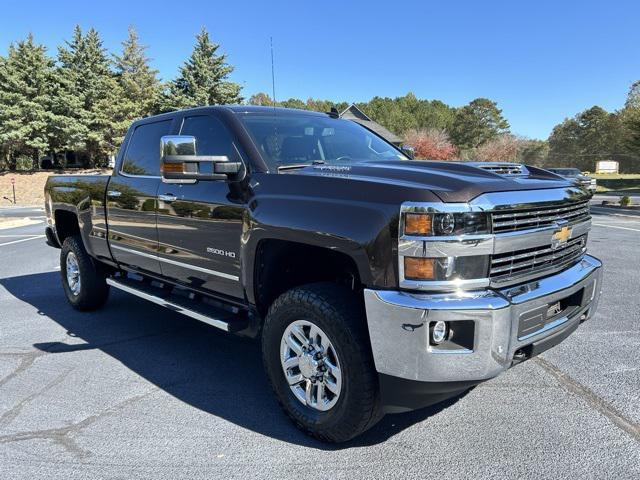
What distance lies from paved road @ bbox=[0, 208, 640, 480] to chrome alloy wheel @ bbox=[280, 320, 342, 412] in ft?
0.89

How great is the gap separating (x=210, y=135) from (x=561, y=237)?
2.53m

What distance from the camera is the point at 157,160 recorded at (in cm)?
442

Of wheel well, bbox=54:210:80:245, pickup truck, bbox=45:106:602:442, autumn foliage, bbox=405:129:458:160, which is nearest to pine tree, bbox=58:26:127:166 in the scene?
autumn foliage, bbox=405:129:458:160

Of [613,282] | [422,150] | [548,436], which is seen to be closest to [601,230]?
[613,282]

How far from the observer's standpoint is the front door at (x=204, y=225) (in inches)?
134

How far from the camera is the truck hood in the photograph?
253cm

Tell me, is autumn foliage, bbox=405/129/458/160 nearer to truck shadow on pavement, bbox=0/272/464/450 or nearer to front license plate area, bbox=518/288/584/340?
truck shadow on pavement, bbox=0/272/464/450

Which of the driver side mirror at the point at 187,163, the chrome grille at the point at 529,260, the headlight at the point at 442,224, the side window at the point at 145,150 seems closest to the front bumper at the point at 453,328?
the chrome grille at the point at 529,260

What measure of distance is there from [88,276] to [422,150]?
157ft

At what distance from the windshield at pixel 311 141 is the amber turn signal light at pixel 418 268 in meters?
1.25

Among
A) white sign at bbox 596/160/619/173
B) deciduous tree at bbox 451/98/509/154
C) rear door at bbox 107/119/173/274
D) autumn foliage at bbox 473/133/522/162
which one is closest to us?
rear door at bbox 107/119/173/274

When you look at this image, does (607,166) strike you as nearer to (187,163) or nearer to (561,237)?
(561,237)

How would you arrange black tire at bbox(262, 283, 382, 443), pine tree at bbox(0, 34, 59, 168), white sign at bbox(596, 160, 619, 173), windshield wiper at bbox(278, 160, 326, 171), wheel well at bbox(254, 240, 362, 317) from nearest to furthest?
black tire at bbox(262, 283, 382, 443)
wheel well at bbox(254, 240, 362, 317)
windshield wiper at bbox(278, 160, 326, 171)
pine tree at bbox(0, 34, 59, 168)
white sign at bbox(596, 160, 619, 173)

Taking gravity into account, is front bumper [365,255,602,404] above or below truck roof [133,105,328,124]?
below
